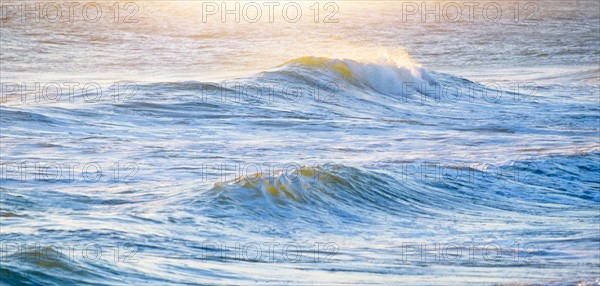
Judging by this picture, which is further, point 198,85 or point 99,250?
point 198,85

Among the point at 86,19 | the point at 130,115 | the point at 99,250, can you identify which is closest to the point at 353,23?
the point at 86,19

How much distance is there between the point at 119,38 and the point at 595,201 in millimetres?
28530

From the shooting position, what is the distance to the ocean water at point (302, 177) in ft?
21.0

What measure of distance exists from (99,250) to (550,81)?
19501 millimetres

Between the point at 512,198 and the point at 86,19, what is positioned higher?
the point at 86,19

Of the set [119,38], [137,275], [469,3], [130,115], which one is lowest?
[137,275]

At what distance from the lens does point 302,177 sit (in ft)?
31.2

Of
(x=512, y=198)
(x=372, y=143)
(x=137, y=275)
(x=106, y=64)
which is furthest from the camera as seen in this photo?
Answer: (x=106, y=64)

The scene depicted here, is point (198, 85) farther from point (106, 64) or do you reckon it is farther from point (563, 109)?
point (106, 64)

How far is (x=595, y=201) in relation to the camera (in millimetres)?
9805

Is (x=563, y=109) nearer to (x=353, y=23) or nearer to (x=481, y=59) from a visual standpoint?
(x=481, y=59)

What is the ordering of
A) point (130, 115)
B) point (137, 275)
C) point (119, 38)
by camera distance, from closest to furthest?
point (137, 275) → point (130, 115) → point (119, 38)

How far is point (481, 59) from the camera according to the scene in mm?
33000

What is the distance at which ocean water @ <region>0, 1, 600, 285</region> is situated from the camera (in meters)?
6.39
